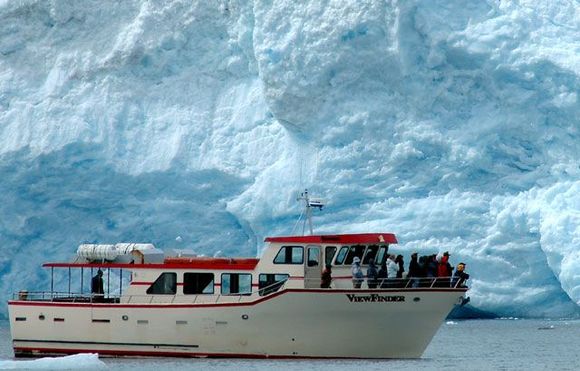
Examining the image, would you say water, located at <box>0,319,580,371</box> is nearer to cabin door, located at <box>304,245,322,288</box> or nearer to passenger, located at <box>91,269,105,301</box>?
passenger, located at <box>91,269,105,301</box>

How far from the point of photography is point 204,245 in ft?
114

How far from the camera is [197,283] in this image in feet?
84.6

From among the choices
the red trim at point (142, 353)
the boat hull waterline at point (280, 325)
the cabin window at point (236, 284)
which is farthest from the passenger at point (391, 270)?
the cabin window at point (236, 284)

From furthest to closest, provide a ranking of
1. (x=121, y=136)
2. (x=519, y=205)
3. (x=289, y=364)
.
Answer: (x=121, y=136), (x=519, y=205), (x=289, y=364)

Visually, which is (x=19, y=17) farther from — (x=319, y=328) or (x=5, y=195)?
(x=319, y=328)

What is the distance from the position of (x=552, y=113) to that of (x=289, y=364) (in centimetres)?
1176

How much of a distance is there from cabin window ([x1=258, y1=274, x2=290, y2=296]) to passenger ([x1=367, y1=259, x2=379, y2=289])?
1.37 metres

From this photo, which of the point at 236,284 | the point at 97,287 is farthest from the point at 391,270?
the point at 97,287

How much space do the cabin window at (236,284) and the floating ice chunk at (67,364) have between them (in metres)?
2.59

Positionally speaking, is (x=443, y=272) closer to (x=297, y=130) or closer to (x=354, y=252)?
(x=354, y=252)

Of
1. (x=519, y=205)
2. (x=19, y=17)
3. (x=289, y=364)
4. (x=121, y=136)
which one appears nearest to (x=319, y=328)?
(x=289, y=364)

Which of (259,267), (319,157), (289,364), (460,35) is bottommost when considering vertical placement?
(289,364)

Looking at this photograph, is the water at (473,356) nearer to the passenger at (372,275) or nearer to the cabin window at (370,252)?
the passenger at (372,275)

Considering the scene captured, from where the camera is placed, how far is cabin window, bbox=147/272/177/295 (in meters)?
26.0
